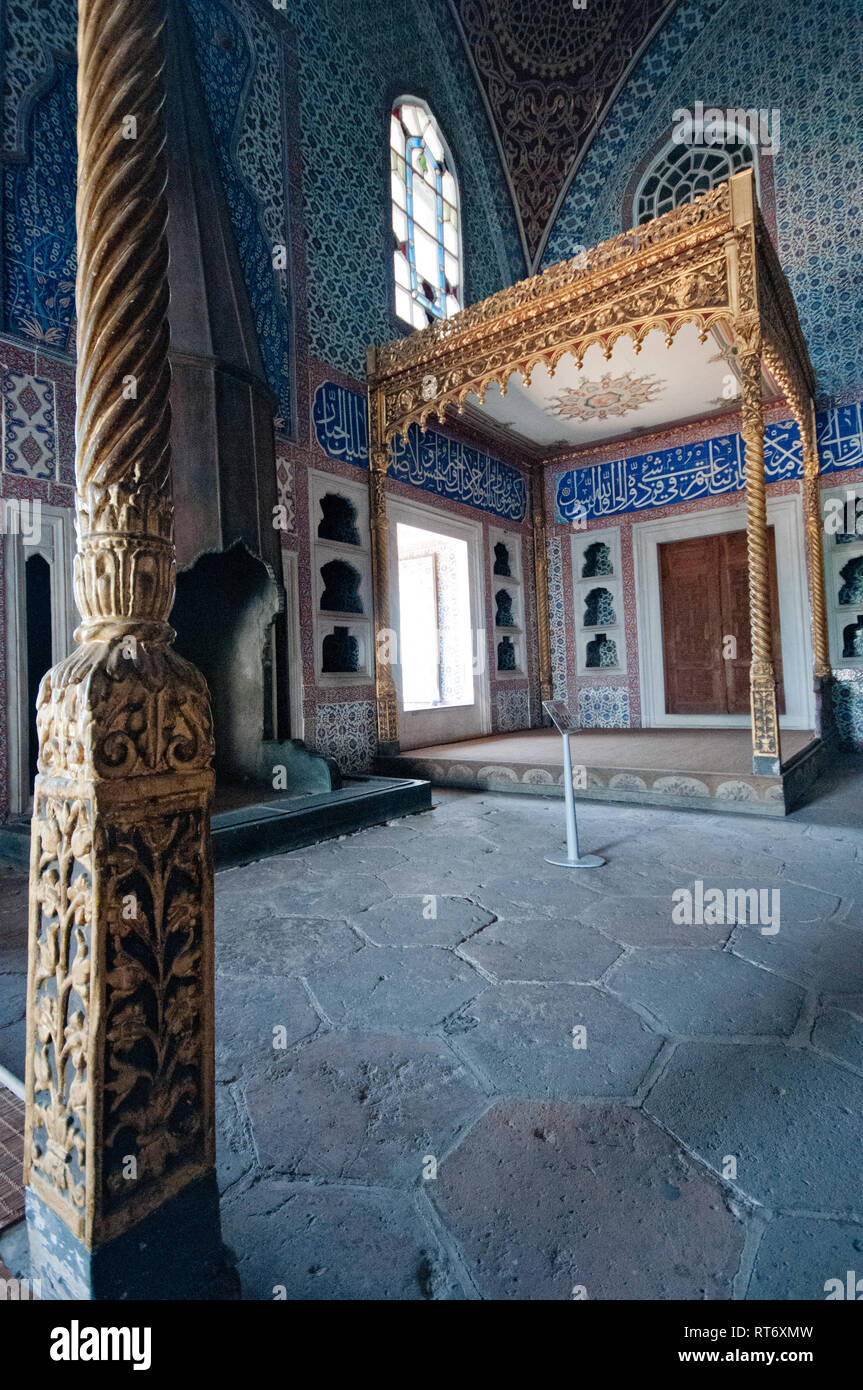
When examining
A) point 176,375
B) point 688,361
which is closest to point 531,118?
point 688,361

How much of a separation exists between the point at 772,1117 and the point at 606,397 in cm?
660

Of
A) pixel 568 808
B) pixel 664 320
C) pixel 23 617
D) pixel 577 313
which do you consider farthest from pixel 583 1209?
pixel 577 313

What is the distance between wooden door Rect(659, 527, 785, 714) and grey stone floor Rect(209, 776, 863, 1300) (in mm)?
4984

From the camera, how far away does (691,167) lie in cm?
729

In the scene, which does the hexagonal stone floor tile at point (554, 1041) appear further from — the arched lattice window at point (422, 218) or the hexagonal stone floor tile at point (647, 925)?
the arched lattice window at point (422, 218)

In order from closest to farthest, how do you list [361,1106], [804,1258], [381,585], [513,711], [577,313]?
[804,1258]
[361,1106]
[577,313]
[381,585]
[513,711]

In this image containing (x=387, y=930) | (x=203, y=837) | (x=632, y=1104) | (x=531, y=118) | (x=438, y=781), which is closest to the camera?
(x=203, y=837)

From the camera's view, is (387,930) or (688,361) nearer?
→ (387,930)

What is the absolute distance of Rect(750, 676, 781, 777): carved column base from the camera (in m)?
4.32

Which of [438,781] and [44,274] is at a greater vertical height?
[44,274]

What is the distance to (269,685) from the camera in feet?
15.2

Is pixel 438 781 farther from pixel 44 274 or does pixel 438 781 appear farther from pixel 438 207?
pixel 438 207

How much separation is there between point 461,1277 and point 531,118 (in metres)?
10.0

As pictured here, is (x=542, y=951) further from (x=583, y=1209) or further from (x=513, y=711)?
(x=513, y=711)
